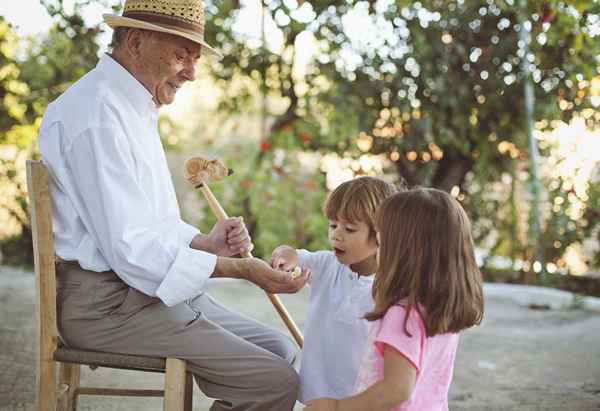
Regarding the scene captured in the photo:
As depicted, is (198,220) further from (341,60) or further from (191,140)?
(191,140)

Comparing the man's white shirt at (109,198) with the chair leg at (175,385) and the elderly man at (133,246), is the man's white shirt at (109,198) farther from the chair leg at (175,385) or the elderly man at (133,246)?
the chair leg at (175,385)

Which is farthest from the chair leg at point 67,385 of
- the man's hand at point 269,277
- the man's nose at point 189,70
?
the man's nose at point 189,70

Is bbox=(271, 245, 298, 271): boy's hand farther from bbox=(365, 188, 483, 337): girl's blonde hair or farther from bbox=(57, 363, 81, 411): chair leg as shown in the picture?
bbox=(57, 363, 81, 411): chair leg

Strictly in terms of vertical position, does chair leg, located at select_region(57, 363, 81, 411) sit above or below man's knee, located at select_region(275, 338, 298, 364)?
below

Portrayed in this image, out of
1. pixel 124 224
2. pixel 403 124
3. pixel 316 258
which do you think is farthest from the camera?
pixel 403 124

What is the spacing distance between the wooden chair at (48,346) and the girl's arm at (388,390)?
49 cm

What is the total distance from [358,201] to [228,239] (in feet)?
1.48

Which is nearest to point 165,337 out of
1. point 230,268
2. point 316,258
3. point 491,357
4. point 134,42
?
point 230,268

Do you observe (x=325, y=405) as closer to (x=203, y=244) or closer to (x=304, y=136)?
(x=203, y=244)

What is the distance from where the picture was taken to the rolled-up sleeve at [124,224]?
1.97m

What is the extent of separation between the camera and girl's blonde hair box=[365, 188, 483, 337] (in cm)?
181

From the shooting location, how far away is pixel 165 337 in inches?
81.7

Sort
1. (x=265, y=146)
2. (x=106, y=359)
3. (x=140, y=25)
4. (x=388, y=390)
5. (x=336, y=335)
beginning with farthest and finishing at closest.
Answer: (x=265, y=146)
(x=336, y=335)
(x=140, y=25)
(x=106, y=359)
(x=388, y=390)

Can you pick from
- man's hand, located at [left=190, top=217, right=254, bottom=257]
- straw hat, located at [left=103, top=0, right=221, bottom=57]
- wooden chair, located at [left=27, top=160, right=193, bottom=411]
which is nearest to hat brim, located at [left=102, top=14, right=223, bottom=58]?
straw hat, located at [left=103, top=0, right=221, bottom=57]
